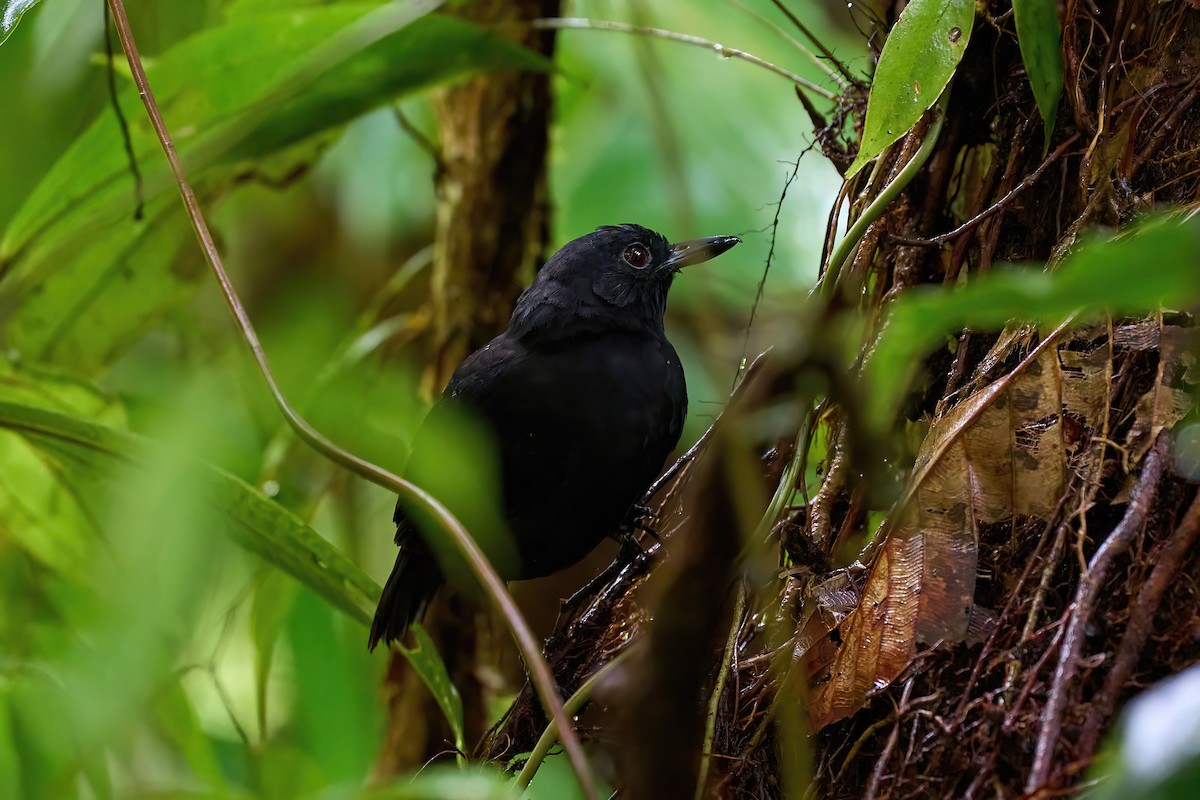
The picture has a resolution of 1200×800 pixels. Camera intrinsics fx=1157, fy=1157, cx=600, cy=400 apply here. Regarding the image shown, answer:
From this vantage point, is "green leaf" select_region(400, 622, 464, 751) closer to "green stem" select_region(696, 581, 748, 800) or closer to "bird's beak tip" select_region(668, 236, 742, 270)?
"green stem" select_region(696, 581, 748, 800)

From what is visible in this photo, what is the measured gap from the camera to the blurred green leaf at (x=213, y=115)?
2537mm

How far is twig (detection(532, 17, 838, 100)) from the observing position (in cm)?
225

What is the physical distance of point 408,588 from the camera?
2840 millimetres

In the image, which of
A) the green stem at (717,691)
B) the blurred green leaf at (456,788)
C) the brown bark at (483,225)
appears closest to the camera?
the blurred green leaf at (456,788)

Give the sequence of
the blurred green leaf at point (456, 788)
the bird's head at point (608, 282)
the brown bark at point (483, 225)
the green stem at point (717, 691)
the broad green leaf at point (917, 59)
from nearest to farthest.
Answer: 1. the blurred green leaf at point (456, 788)
2. the green stem at point (717, 691)
3. the broad green leaf at point (917, 59)
4. the bird's head at point (608, 282)
5. the brown bark at point (483, 225)

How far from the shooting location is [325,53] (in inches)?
101

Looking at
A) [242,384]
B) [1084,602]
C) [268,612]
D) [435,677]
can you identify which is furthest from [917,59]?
[268,612]

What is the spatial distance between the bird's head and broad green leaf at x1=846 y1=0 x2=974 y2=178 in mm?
1049

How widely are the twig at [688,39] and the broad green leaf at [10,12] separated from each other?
92cm

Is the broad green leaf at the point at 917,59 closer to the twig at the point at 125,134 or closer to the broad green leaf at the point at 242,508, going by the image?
the broad green leaf at the point at 242,508

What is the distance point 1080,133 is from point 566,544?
4.77 feet

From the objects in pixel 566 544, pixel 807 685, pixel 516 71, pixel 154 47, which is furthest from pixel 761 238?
pixel 807 685

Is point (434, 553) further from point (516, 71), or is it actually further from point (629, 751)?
point (629, 751)

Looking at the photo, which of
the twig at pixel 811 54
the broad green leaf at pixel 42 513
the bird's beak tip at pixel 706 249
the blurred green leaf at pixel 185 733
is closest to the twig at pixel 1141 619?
the twig at pixel 811 54
